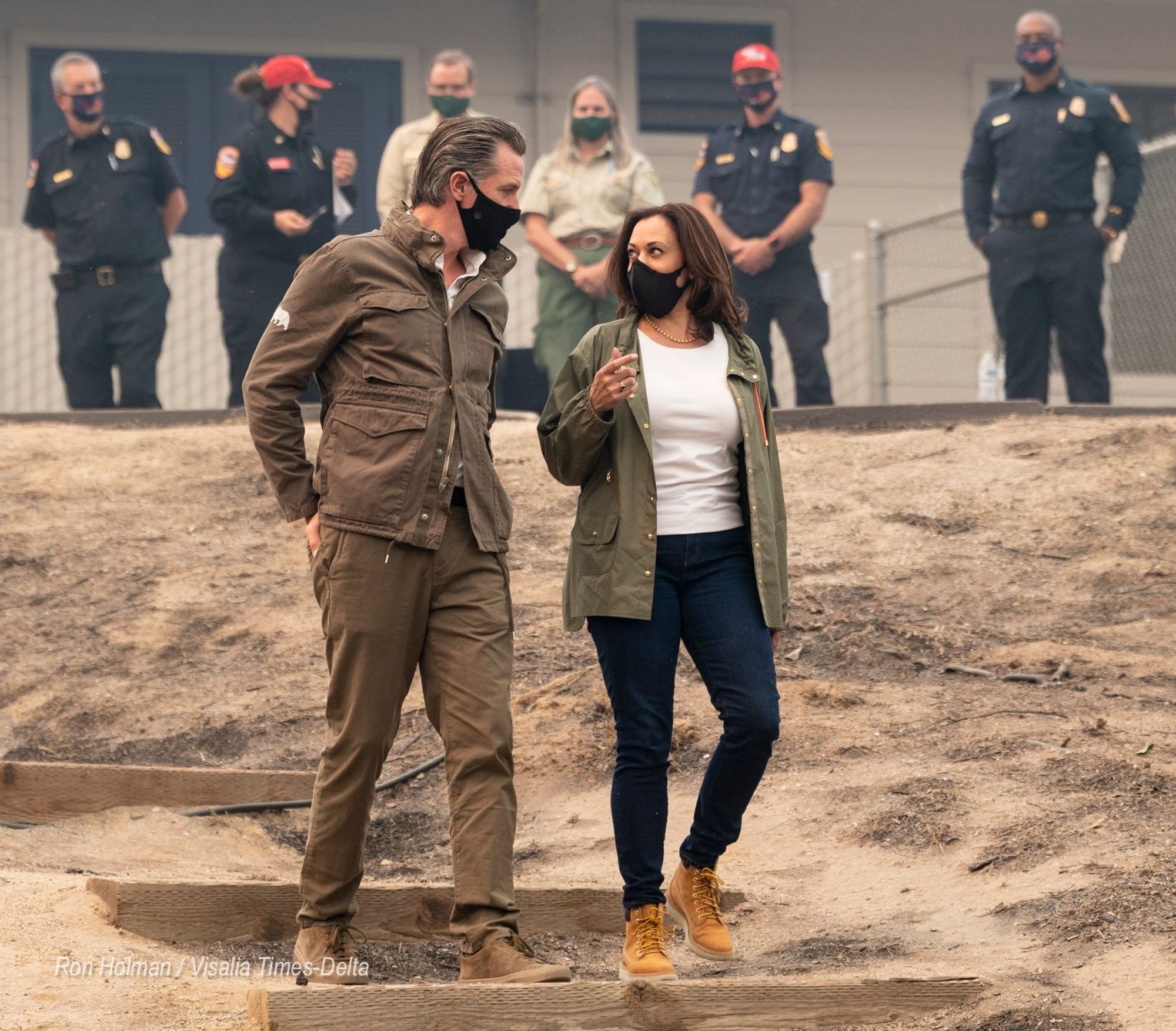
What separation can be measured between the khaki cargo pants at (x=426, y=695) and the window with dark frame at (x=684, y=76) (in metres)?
12.0

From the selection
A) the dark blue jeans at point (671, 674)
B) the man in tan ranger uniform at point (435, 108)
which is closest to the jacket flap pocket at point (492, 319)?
the dark blue jeans at point (671, 674)

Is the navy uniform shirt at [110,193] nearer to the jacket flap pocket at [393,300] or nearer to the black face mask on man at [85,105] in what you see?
the black face mask on man at [85,105]

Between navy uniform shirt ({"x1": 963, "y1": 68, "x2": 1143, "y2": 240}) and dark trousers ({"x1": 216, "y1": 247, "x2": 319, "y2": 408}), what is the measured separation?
14.2 ft

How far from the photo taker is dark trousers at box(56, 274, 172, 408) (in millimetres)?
11312

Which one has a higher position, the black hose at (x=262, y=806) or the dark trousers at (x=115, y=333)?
the dark trousers at (x=115, y=333)

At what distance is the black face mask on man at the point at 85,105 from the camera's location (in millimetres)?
11227

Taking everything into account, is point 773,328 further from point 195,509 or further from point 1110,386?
point 195,509

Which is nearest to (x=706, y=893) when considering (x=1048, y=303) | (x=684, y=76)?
(x=1048, y=303)

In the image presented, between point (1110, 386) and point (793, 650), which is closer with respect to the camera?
point (793, 650)

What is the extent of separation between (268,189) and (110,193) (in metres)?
1.06

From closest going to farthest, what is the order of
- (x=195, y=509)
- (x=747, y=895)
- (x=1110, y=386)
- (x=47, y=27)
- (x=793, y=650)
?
(x=747, y=895), (x=793, y=650), (x=195, y=509), (x=1110, y=386), (x=47, y=27)

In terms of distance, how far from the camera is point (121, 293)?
1131 centimetres

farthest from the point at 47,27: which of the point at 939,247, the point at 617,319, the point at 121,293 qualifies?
the point at 617,319

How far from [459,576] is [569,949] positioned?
1.38 m
